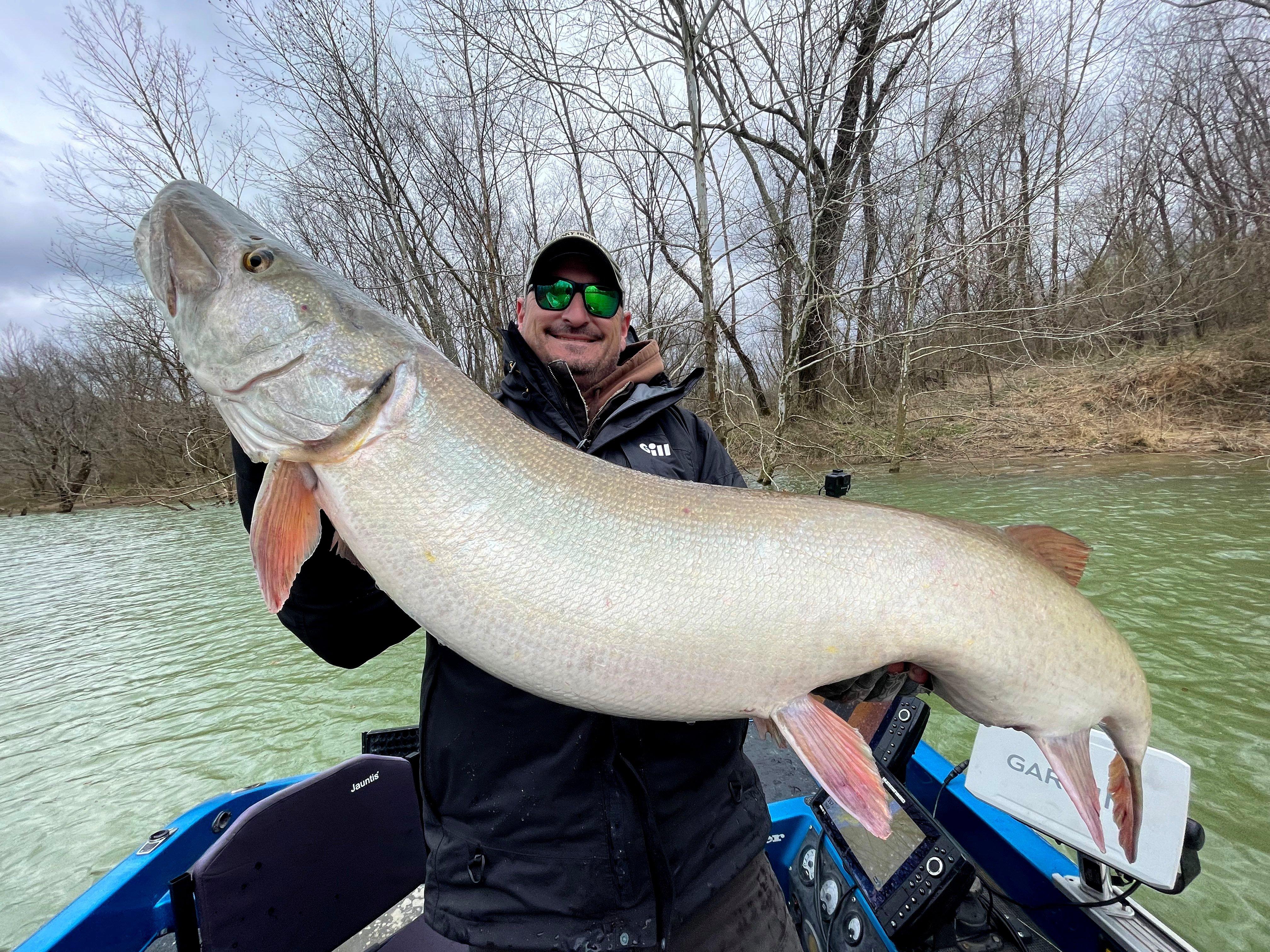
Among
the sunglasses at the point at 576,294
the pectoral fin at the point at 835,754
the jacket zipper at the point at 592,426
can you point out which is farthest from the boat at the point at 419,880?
the sunglasses at the point at 576,294

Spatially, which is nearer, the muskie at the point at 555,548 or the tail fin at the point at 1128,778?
the muskie at the point at 555,548

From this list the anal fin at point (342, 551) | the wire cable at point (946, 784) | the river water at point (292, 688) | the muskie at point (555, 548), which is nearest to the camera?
the muskie at point (555, 548)

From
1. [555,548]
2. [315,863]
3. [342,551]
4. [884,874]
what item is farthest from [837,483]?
[315,863]

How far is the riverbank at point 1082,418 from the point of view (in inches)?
449

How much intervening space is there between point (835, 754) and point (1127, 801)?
972 millimetres

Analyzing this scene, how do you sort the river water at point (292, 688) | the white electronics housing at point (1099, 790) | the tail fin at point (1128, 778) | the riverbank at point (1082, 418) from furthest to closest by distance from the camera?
the riverbank at point (1082, 418) < the river water at point (292, 688) < the white electronics housing at point (1099, 790) < the tail fin at point (1128, 778)

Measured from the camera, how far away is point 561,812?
52.4 inches

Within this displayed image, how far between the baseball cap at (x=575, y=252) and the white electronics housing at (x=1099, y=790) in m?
1.93

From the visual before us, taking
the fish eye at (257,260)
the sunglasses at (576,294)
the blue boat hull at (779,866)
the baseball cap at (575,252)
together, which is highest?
the baseball cap at (575,252)

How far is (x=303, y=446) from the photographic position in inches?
48.7

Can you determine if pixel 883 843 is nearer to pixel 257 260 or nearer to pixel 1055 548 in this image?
pixel 1055 548

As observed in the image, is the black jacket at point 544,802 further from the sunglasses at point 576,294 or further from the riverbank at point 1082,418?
→ the riverbank at point 1082,418

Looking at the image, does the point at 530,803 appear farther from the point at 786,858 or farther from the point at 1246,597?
the point at 1246,597

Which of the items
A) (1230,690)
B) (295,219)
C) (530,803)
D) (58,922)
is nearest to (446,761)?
(530,803)
